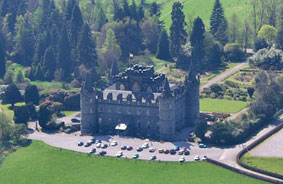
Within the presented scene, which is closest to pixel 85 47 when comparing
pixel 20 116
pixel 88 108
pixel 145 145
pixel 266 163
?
pixel 20 116

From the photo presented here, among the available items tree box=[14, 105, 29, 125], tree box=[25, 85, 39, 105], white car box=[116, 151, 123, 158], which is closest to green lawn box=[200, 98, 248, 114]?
white car box=[116, 151, 123, 158]

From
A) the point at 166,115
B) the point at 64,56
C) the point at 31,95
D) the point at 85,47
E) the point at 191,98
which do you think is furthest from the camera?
the point at 85,47

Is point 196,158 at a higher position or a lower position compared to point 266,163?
higher

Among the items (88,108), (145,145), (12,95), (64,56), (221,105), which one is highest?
(64,56)

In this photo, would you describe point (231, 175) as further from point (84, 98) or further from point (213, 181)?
point (84, 98)

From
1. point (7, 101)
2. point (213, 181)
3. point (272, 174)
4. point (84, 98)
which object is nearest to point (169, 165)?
point (213, 181)

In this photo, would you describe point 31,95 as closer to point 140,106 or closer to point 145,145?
point 140,106
